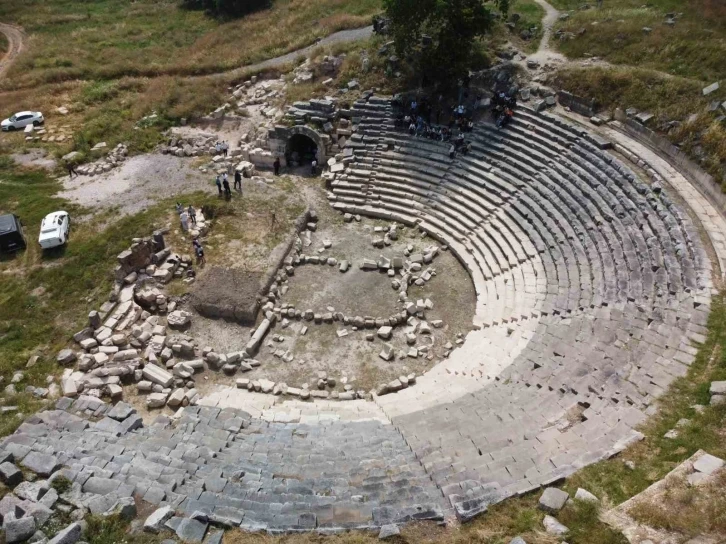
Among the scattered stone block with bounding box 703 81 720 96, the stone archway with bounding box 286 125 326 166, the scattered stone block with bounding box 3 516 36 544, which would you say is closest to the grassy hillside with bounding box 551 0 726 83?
the scattered stone block with bounding box 703 81 720 96

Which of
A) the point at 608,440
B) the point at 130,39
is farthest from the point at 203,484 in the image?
the point at 130,39

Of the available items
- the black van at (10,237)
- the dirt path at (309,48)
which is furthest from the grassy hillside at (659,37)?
the black van at (10,237)

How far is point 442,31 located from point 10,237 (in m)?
23.2

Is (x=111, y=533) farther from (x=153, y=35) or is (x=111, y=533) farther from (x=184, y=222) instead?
(x=153, y=35)

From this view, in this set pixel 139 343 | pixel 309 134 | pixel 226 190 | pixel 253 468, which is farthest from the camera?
pixel 309 134

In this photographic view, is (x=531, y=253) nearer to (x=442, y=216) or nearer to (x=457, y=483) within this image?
(x=442, y=216)

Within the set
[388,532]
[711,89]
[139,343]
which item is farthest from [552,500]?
[711,89]

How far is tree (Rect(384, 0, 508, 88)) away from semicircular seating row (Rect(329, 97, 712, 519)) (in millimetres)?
3298

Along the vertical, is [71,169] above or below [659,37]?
below

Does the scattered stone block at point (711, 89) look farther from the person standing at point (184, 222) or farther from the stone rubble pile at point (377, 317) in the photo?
the person standing at point (184, 222)

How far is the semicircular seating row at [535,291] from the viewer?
12570mm

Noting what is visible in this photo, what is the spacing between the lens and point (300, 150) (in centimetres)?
3075

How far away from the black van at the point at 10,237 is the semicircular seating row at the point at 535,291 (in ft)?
47.1

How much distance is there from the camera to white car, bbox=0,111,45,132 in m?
33.4
